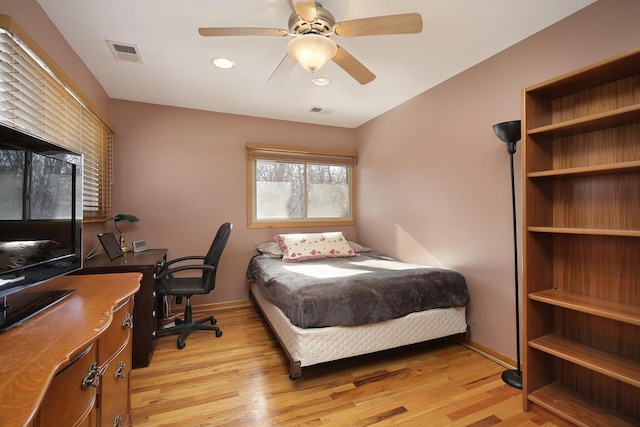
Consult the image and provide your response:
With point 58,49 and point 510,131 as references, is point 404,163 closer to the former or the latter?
point 510,131

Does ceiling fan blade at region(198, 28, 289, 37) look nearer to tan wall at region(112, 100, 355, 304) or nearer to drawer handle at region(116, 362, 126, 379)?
drawer handle at region(116, 362, 126, 379)

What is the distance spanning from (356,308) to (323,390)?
58cm

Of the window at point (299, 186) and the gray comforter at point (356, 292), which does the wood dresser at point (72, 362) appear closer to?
the gray comforter at point (356, 292)

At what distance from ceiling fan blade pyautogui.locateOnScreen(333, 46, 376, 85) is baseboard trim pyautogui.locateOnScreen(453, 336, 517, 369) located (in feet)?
7.79

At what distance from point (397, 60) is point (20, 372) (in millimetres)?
2734

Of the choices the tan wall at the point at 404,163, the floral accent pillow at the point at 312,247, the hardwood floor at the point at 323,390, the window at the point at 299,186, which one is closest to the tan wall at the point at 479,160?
the tan wall at the point at 404,163

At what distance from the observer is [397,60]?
2393mm

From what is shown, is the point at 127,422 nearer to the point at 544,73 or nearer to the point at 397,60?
the point at 397,60

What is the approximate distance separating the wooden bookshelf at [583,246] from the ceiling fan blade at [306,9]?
1.36 m

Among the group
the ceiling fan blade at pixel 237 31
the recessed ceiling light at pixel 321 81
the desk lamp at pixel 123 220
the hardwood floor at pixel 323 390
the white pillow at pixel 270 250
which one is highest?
the recessed ceiling light at pixel 321 81

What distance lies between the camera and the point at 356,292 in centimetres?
209

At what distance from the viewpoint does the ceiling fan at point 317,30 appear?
1.51 meters

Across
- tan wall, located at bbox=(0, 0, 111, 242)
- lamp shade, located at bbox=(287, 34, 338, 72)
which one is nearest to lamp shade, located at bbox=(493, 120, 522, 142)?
lamp shade, located at bbox=(287, 34, 338, 72)

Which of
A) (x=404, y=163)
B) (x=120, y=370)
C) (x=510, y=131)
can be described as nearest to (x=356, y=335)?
(x=120, y=370)
